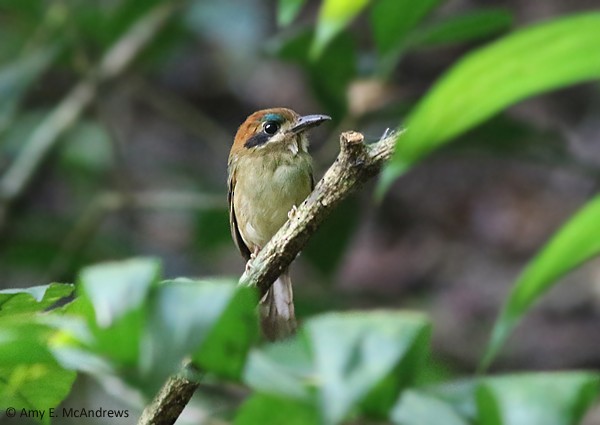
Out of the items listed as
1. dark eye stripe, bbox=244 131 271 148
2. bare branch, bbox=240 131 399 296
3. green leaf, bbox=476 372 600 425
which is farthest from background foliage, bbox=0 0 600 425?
dark eye stripe, bbox=244 131 271 148

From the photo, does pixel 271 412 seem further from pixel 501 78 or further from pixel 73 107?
pixel 73 107

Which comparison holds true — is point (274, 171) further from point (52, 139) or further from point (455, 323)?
point (455, 323)

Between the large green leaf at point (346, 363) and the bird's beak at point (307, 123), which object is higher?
the bird's beak at point (307, 123)

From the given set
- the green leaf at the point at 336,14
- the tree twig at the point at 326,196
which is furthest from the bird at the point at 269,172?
the green leaf at the point at 336,14

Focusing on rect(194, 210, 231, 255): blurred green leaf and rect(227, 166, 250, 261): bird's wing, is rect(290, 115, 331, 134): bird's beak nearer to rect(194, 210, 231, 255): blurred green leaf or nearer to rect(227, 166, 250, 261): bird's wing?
rect(227, 166, 250, 261): bird's wing

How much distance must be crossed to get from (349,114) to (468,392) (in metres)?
3.52

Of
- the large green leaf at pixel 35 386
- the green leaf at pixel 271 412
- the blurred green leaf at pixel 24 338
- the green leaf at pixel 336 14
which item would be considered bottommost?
the green leaf at pixel 271 412

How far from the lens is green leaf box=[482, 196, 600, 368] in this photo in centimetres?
88

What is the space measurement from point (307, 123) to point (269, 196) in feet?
1.07

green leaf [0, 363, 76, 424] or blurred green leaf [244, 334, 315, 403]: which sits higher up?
green leaf [0, 363, 76, 424]

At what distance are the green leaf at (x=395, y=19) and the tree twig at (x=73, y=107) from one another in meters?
2.40

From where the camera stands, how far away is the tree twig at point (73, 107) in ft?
15.6

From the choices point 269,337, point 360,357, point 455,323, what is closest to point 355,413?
point 360,357

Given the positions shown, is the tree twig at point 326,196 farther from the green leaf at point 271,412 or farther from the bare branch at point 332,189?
the green leaf at point 271,412
